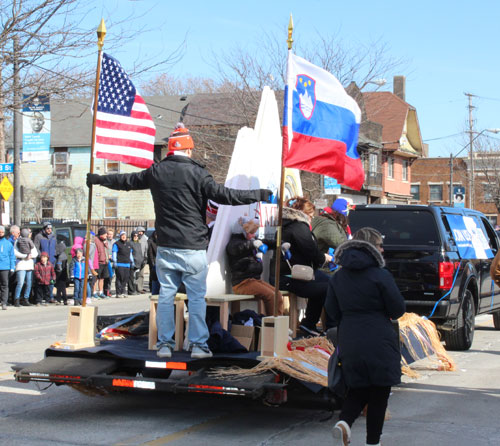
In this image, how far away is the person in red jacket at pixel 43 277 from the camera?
19469 millimetres

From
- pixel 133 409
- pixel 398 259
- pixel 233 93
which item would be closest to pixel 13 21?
pixel 398 259

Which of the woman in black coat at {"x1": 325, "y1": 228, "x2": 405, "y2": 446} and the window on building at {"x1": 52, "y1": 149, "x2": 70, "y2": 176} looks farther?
the window on building at {"x1": 52, "y1": 149, "x2": 70, "y2": 176}

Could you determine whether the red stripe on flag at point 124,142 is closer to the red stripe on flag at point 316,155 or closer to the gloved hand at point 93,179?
the gloved hand at point 93,179

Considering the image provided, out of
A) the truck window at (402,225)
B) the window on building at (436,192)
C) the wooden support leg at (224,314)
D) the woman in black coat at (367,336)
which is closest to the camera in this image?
the woman in black coat at (367,336)

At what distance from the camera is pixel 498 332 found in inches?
568

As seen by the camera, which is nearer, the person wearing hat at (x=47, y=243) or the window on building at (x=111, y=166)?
the person wearing hat at (x=47, y=243)

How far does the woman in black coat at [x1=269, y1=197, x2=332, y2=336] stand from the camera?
8.33m

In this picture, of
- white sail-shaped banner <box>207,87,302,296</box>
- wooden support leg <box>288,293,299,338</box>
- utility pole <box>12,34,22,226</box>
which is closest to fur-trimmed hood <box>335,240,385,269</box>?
white sail-shaped banner <box>207,87,302,296</box>

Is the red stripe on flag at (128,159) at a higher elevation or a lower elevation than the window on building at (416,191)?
lower

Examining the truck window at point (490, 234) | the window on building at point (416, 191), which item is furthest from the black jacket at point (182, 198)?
the window on building at point (416, 191)

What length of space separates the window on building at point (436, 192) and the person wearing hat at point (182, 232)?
67.6 m

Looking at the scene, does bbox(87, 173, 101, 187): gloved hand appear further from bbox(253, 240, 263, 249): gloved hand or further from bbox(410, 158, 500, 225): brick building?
bbox(410, 158, 500, 225): brick building

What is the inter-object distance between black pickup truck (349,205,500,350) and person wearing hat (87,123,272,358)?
14.4ft

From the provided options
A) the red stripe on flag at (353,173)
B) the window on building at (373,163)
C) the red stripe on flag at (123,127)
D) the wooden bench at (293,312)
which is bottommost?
the wooden bench at (293,312)
